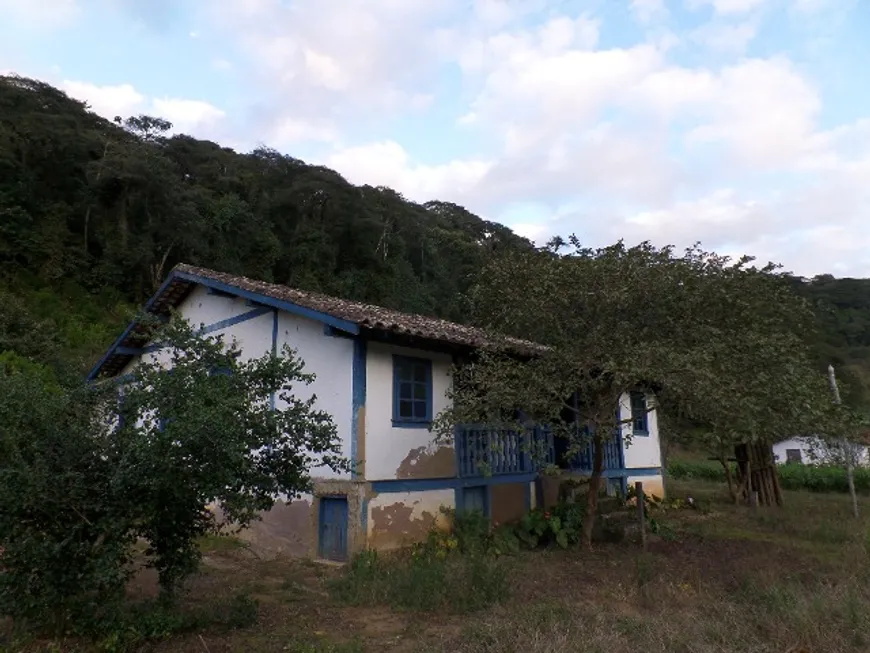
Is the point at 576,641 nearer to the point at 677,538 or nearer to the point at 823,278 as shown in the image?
the point at 677,538

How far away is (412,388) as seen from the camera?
1099cm

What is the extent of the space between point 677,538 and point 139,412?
31.1 ft

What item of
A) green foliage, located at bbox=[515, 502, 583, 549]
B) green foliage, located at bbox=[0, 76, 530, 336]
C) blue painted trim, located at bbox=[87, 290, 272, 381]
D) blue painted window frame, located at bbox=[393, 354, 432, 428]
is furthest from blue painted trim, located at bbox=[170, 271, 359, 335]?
green foliage, located at bbox=[0, 76, 530, 336]

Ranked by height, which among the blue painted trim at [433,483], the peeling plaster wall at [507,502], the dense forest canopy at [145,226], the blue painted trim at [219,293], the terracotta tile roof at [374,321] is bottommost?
the peeling plaster wall at [507,502]

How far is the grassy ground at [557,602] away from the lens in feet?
18.0

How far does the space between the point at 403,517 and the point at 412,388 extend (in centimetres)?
209

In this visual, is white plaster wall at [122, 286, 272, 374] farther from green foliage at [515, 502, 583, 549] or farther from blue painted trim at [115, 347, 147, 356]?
green foliage at [515, 502, 583, 549]

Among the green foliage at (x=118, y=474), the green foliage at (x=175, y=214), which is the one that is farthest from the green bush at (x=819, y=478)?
the green foliage at (x=118, y=474)

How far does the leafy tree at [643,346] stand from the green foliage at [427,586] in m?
2.21

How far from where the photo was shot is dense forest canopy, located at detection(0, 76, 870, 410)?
1051 inches

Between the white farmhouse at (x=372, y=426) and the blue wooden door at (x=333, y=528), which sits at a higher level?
the white farmhouse at (x=372, y=426)

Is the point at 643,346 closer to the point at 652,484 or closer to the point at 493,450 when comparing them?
the point at 493,450

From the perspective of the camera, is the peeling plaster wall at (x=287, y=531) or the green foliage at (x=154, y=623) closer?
the green foliage at (x=154, y=623)

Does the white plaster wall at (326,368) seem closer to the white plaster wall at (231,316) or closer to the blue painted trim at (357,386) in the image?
the blue painted trim at (357,386)
